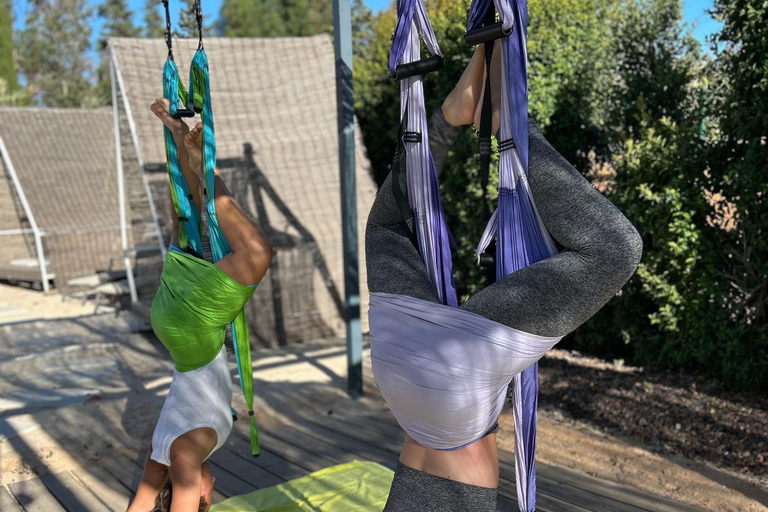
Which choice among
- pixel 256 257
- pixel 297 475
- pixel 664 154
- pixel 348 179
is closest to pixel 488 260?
pixel 256 257

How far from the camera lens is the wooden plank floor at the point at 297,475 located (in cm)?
277

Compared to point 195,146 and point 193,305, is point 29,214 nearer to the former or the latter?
point 195,146

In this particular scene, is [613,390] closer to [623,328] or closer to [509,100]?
[623,328]

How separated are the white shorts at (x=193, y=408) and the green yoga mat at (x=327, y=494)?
73 centimetres

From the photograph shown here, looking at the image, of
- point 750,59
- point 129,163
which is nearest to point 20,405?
point 129,163

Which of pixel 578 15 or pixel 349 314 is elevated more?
pixel 578 15

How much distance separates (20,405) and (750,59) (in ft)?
16.2

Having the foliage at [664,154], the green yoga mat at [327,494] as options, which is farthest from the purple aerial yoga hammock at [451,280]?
the foliage at [664,154]

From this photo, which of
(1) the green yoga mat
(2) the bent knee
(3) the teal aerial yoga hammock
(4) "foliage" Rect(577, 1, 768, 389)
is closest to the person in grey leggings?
(2) the bent knee

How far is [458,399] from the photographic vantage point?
136 centimetres

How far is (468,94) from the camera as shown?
5.03ft

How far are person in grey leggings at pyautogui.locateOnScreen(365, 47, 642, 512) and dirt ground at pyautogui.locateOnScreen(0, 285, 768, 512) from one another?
70.5 inches

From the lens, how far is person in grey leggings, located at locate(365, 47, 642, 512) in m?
1.25

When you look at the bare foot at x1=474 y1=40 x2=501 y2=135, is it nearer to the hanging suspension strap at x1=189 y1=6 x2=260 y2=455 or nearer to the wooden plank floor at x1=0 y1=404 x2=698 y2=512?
the hanging suspension strap at x1=189 y1=6 x2=260 y2=455
